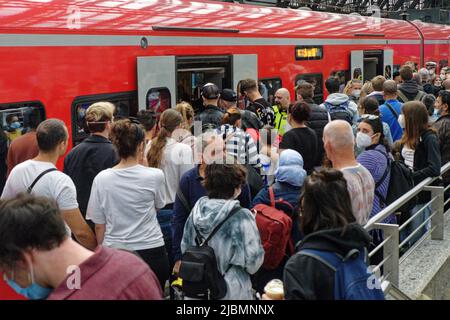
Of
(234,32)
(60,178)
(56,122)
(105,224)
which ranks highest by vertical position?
(234,32)

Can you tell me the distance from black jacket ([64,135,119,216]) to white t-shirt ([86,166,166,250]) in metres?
0.60

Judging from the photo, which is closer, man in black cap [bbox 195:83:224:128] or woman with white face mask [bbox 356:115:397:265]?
woman with white face mask [bbox 356:115:397:265]

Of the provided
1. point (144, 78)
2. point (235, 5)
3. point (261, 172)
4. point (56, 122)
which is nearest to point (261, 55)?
point (235, 5)

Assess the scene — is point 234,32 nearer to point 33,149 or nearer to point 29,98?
point 29,98

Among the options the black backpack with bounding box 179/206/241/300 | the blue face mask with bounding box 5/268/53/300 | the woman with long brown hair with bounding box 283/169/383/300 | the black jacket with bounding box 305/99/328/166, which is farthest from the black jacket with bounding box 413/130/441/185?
the blue face mask with bounding box 5/268/53/300

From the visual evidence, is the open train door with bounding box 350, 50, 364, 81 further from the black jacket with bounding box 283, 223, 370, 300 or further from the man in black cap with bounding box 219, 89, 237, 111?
the black jacket with bounding box 283, 223, 370, 300

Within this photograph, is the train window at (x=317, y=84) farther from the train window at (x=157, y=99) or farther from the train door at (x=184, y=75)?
the train window at (x=157, y=99)

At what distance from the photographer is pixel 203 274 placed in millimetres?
3316

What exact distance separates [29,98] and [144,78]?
1.68m

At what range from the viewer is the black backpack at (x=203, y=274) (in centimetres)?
332

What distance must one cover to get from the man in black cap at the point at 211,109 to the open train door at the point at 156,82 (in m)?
0.73

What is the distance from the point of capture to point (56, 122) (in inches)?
157

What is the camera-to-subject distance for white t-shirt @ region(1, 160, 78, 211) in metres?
3.90

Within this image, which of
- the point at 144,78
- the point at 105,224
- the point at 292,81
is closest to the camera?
the point at 105,224
